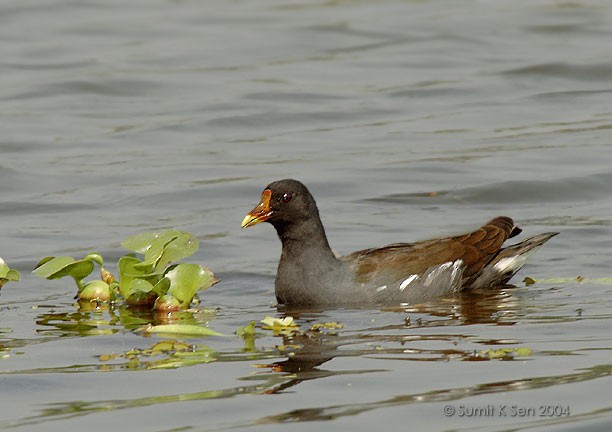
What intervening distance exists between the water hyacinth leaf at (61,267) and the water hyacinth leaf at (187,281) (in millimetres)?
641

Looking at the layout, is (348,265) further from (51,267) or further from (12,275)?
(12,275)

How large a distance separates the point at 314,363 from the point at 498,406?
1.52m

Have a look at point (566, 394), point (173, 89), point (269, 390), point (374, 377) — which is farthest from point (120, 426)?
point (173, 89)

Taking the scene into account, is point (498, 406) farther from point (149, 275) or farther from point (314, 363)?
point (149, 275)

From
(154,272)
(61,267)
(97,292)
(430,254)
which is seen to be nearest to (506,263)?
(430,254)

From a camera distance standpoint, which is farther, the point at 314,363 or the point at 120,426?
the point at 314,363

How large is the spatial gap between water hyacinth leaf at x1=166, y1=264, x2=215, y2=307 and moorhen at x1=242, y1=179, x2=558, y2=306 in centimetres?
63

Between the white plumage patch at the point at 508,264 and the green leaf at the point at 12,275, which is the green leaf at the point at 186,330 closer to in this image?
the green leaf at the point at 12,275

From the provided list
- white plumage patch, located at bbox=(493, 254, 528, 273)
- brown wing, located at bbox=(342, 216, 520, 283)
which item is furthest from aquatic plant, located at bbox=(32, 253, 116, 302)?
Result: white plumage patch, located at bbox=(493, 254, 528, 273)

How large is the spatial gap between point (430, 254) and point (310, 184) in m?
4.70

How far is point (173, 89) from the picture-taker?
70.2 feet

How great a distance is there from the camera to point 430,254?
1138cm

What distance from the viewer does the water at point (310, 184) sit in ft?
26.4

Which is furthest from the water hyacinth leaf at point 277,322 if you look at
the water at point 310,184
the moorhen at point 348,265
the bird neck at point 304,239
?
the bird neck at point 304,239
